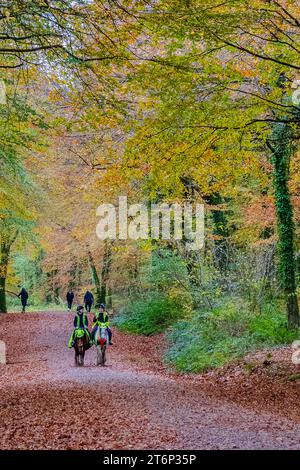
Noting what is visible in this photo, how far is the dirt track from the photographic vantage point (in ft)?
19.6

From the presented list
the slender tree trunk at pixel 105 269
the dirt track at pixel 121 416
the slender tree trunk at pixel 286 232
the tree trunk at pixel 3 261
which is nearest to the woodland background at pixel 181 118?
the slender tree trunk at pixel 286 232

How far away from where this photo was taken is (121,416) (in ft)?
24.0

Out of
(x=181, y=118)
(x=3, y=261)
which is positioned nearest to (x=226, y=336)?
(x=181, y=118)

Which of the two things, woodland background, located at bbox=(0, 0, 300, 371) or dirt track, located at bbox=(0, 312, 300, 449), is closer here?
dirt track, located at bbox=(0, 312, 300, 449)

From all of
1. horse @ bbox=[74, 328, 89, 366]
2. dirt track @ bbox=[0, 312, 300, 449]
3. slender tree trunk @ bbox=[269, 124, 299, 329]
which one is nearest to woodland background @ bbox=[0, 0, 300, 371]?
slender tree trunk @ bbox=[269, 124, 299, 329]

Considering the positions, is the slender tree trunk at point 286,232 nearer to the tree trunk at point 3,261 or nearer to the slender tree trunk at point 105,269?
the slender tree trunk at point 105,269

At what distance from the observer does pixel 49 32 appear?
23.5 ft

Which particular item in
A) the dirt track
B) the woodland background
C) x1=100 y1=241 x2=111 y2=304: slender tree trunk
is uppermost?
the woodland background

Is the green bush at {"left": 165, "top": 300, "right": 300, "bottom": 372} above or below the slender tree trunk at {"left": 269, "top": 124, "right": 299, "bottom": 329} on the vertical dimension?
below

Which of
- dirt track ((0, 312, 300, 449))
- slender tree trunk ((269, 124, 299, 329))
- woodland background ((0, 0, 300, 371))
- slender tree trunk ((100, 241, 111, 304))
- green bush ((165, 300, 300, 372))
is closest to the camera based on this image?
dirt track ((0, 312, 300, 449))

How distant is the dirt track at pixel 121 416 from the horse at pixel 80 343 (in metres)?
0.40

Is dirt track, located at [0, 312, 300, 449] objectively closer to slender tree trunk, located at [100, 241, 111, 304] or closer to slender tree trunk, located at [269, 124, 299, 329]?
slender tree trunk, located at [269, 124, 299, 329]

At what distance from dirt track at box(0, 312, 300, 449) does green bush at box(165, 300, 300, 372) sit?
1.13m
